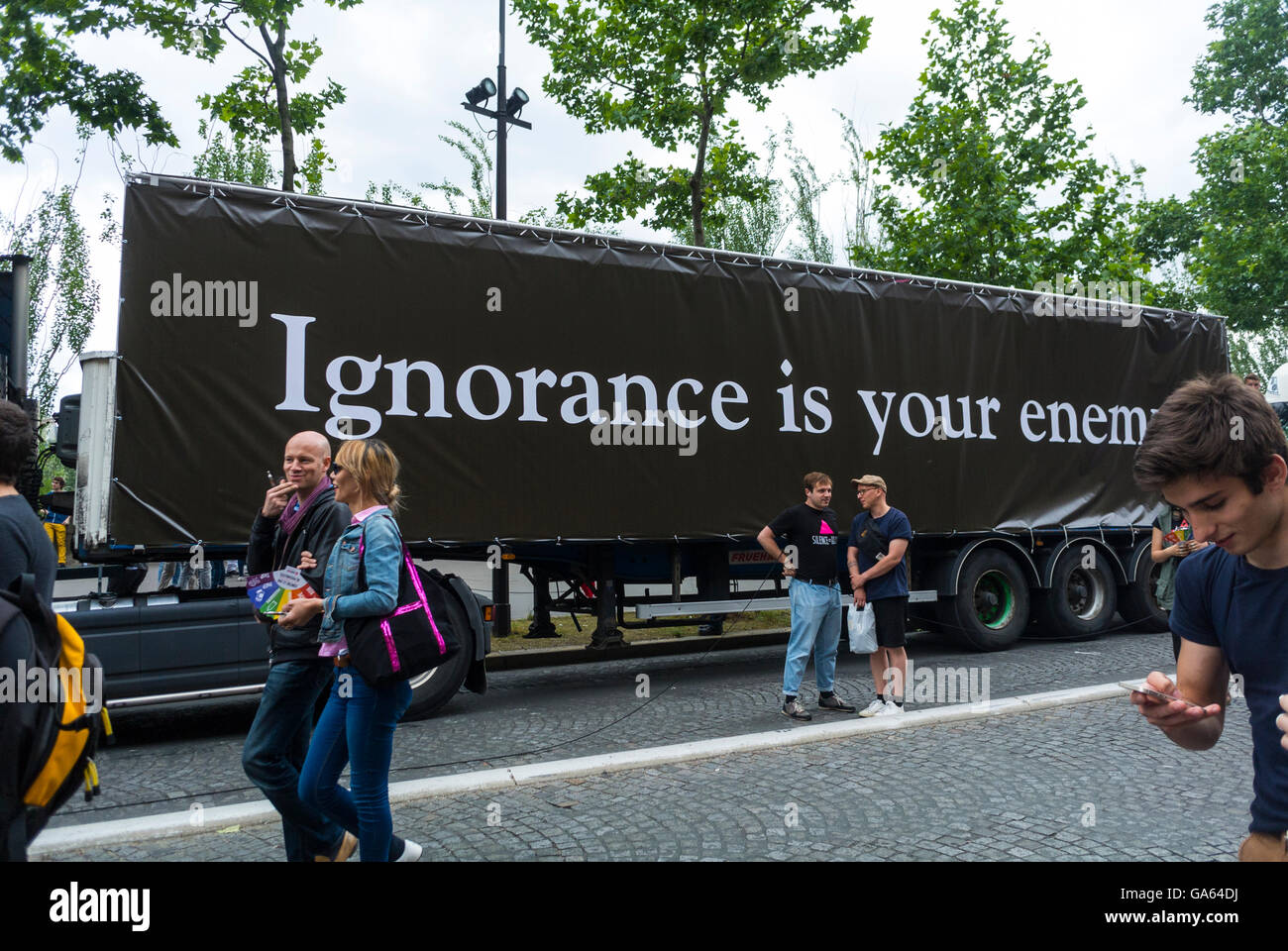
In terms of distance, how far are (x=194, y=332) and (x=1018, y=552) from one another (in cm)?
884

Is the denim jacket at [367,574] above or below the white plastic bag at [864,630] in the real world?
above

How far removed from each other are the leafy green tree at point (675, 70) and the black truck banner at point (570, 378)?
4708 millimetres

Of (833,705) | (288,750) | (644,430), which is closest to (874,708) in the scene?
(833,705)

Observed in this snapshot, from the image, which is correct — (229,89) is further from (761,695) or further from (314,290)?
(761,695)

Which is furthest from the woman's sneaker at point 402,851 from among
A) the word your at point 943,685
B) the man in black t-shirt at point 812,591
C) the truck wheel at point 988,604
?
the truck wheel at point 988,604

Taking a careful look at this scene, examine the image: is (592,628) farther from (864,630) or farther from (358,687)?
(358,687)

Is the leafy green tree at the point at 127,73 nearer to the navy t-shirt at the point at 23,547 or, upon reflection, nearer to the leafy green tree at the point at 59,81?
the leafy green tree at the point at 59,81

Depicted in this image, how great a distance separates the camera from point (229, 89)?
1158 centimetres

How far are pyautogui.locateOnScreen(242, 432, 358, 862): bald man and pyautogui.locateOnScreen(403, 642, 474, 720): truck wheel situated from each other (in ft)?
10.5

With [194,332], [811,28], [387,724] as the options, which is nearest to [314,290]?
[194,332]

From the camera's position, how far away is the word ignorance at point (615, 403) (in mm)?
7008

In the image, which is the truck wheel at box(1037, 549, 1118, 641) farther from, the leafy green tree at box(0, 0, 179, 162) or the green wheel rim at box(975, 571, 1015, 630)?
the leafy green tree at box(0, 0, 179, 162)

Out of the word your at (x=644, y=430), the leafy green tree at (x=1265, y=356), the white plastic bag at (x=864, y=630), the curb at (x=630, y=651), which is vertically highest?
the leafy green tree at (x=1265, y=356)

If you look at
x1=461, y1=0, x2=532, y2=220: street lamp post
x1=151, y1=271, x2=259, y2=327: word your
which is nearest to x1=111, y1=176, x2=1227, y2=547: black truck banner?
x1=151, y1=271, x2=259, y2=327: word your
